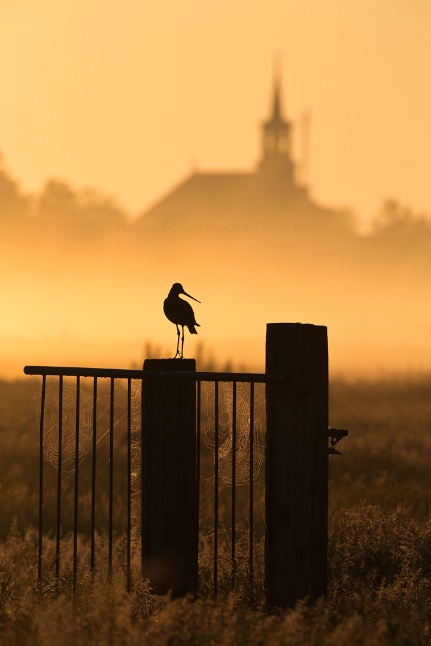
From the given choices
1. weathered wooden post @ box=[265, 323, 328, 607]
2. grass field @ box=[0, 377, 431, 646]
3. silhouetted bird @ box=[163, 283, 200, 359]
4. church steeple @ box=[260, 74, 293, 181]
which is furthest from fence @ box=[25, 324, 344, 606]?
church steeple @ box=[260, 74, 293, 181]

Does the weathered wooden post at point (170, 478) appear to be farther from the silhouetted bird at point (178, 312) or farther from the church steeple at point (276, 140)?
the church steeple at point (276, 140)

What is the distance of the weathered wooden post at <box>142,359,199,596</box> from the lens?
6.93 metres

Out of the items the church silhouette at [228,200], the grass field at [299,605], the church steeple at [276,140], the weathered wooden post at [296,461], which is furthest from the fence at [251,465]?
the church steeple at [276,140]

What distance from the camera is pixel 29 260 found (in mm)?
94875

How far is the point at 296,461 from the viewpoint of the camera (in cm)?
677

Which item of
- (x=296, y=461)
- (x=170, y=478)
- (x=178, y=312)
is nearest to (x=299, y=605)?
(x=296, y=461)

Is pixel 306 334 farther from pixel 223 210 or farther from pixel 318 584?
pixel 223 210

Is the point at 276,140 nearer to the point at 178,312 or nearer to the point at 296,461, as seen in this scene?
the point at 178,312

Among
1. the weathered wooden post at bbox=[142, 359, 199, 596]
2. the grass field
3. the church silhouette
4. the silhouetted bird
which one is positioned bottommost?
the grass field

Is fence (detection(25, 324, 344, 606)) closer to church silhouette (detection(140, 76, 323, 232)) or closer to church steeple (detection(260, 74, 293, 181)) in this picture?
church silhouette (detection(140, 76, 323, 232))

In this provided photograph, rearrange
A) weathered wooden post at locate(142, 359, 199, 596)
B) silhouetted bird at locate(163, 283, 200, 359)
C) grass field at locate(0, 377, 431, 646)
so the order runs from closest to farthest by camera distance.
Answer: grass field at locate(0, 377, 431, 646) < weathered wooden post at locate(142, 359, 199, 596) < silhouetted bird at locate(163, 283, 200, 359)

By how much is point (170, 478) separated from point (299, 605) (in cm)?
126

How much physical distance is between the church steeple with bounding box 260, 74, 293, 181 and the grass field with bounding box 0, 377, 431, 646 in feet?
457

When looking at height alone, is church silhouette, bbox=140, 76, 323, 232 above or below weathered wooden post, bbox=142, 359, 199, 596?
above
